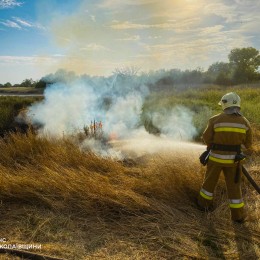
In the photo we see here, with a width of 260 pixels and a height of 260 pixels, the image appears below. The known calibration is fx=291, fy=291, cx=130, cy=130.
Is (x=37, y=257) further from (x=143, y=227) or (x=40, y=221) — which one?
(x=143, y=227)

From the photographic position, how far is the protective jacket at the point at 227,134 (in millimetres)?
4305

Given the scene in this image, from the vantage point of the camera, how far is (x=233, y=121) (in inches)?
169

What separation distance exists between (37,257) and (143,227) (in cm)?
144

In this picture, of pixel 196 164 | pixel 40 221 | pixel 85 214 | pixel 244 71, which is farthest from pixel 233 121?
pixel 244 71

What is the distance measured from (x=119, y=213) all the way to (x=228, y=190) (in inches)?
67.1

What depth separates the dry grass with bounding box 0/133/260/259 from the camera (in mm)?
3699

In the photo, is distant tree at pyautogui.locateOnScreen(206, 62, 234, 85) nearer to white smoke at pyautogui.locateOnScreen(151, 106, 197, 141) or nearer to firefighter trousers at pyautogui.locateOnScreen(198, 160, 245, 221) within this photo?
white smoke at pyautogui.locateOnScreen(151, 106, 197, 141)

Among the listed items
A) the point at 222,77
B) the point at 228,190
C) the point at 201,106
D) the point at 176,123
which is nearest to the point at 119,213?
the point at 228,190

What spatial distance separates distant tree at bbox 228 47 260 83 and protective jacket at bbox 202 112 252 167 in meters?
43.0

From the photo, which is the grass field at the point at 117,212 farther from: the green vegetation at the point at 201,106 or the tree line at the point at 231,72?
the tree line at the point at 231,72

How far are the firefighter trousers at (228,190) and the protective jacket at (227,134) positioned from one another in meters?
0.14

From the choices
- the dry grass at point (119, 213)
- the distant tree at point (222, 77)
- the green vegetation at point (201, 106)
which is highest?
the distant tree at point (222, 77)

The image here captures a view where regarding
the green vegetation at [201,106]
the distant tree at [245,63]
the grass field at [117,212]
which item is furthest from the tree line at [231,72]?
the grass field at [117,212]

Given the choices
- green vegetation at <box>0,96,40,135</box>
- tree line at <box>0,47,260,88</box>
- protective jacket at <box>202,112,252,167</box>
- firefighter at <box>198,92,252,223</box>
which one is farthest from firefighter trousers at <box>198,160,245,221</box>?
tree line at <box>0,47,260,88</box>
